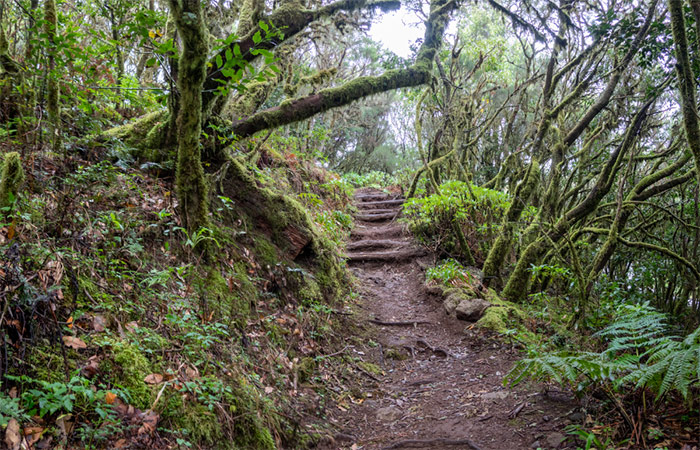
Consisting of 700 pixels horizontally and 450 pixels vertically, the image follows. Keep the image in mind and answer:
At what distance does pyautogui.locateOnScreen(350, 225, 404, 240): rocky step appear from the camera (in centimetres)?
1066

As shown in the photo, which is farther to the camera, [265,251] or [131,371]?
[265,251]

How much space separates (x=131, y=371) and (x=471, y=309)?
4861 mm

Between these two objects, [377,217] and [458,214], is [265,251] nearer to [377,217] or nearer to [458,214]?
[458,214]

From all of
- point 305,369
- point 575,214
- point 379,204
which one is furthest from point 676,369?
point 379,204

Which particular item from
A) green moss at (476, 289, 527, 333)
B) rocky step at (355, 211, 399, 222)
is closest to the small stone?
green moss at (476, 289, 527, 333)

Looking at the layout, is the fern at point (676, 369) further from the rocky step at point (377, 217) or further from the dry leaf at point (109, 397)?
the rocky step at point (377, 217)

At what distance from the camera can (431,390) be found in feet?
14.8

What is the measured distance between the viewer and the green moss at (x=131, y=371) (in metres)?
2.33

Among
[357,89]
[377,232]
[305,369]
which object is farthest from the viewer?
[377,232]

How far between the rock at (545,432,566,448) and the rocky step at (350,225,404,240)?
7.74 meters

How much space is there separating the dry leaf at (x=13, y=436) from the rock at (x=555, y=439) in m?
3.04

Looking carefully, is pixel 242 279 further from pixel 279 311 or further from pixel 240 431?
pixel 240 431

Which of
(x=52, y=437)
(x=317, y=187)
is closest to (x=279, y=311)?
(x=52, y=437)

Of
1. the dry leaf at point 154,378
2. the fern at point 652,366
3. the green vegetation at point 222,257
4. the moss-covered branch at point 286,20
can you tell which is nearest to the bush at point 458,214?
the green vegetation at point 222,257
